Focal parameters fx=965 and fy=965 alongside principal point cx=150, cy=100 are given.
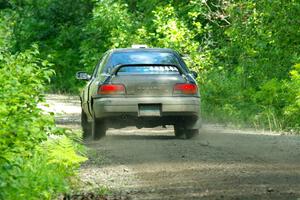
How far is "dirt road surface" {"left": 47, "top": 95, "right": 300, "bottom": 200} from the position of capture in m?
9.71

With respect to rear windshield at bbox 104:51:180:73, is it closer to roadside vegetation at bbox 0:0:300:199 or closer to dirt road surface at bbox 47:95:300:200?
dirt road surface at bbox 47:95:300:200

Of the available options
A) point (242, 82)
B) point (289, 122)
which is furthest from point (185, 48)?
point (289, 122)

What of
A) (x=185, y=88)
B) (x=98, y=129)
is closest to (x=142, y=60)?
(x=185, y=88)

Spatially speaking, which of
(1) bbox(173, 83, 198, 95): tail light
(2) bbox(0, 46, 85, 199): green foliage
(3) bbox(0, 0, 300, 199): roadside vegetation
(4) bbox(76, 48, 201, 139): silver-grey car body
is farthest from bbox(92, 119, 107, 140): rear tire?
(2) bbox(0, 46, 85, 199): green foliage

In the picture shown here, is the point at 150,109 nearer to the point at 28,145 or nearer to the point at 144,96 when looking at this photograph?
the point at 144,96

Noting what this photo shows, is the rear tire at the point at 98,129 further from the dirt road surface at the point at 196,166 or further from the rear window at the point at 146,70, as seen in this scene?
the rear window at the point at 146,70

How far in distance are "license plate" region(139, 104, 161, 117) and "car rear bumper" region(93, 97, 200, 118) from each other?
0.15ft

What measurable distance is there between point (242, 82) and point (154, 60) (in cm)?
866

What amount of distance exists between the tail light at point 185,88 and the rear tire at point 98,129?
1393 millimetres

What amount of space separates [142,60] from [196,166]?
4874 mm

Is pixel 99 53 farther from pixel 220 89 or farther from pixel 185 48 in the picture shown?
pixel 220 89

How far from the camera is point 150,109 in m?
16.2

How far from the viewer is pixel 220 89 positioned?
80.9ft

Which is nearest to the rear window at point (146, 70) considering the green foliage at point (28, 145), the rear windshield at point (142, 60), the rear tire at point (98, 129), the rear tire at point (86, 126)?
the rear windshield at point (142, 60)
